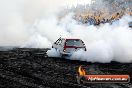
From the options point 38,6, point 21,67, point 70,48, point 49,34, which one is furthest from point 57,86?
point 38,6

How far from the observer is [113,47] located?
81.8 ft

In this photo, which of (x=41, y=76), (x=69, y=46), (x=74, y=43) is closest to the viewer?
(x=41, y=76)

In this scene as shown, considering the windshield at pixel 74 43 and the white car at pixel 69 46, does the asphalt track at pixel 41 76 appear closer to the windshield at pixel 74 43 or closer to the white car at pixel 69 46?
the white car at pixel 69 46

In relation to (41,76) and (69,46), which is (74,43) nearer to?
(69,46)

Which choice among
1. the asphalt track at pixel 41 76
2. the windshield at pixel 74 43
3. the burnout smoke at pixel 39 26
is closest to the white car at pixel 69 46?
the windshield at pixel 74 43

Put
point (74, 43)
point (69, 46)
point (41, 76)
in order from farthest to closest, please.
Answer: point (74, 43) → point (69, 46) → point (41, 76)

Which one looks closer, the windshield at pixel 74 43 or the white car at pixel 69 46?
the white car at pixel 69 46

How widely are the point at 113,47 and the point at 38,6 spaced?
32.0 m

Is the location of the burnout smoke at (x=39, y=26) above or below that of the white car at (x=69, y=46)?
above

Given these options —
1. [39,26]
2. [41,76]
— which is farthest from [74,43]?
[39,26]

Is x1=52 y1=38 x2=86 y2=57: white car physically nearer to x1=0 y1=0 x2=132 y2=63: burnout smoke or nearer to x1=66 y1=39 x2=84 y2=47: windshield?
x1=66 y1=39 x2=84 y2=47: windshield

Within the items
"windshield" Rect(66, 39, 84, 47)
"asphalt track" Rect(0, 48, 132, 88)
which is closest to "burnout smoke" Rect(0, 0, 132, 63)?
"windshield" Rect(66, 39, 84, 47)

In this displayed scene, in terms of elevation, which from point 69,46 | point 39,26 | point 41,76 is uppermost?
point 39,26

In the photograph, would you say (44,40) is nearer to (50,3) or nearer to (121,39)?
(50,3)
